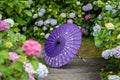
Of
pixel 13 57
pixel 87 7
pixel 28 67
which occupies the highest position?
pixel 13 57

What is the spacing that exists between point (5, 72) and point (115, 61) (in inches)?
85.7

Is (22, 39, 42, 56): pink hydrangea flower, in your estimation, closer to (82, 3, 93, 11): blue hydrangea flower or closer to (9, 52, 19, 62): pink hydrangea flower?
(9, 52, 19, 62): pink hydrangea flower

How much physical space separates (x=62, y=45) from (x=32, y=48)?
2.29 metres

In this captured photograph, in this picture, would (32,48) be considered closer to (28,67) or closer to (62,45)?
(28,67)

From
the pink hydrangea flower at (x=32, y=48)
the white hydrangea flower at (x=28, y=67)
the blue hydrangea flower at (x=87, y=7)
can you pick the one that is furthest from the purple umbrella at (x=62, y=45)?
the pink hydrangea flower at (x=32, y=48)

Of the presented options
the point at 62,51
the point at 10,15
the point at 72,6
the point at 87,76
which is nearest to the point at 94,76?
the point at 87,76

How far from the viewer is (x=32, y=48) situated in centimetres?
293

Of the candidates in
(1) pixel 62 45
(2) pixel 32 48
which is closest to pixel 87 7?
(1) pixel 62 45

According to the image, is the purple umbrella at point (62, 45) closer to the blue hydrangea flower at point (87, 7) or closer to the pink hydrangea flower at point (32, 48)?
the blue hydrangea flower at point (87, 7)

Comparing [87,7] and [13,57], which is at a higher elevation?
[13,57]

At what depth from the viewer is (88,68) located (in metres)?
5.21

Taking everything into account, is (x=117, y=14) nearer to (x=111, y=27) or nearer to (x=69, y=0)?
(x=111, y=27)

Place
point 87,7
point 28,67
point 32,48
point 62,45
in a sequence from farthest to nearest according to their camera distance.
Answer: point 87,7, point 62,45, point 28,67, point 32,48

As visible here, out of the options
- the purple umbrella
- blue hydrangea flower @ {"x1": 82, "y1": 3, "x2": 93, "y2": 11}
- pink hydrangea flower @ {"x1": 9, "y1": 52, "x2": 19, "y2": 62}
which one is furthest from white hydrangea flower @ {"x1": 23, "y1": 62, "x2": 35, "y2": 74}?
blue hydrangea flower @ {"x1": 82, "y1": 3, "x2": 93, "y2": 11}
